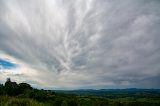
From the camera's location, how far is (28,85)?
93.8m

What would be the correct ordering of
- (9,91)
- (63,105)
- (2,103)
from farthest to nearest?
(9,91)
(63,105)
(2,103)

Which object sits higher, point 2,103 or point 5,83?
point 5,83

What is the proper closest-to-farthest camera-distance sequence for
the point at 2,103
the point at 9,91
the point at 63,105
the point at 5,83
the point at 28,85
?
1. the point at 2,103
2. the point at 63,105
3. the point at 9,91
4. the point at 5,83
5. the point at 28,85

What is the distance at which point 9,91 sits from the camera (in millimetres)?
76938

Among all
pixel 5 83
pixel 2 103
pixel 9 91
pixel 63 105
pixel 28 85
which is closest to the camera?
pixel 2 103

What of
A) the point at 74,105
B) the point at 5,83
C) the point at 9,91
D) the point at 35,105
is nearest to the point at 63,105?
the point at 74,105

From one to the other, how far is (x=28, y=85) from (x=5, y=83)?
1039 cm

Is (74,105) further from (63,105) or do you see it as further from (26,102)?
(26,102)

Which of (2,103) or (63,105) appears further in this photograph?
(63,105)

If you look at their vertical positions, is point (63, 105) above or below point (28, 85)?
below

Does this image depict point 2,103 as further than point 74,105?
No

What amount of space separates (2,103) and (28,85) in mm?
79203

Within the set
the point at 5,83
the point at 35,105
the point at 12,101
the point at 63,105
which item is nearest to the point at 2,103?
the point at 12,101

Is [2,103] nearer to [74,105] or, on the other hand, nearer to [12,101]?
[12,101]
